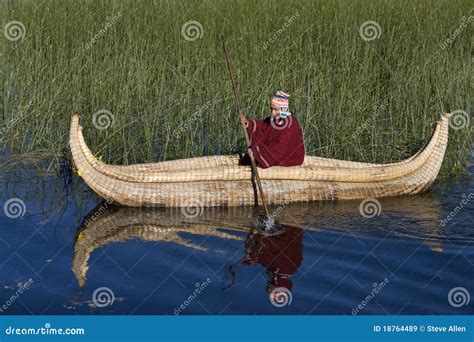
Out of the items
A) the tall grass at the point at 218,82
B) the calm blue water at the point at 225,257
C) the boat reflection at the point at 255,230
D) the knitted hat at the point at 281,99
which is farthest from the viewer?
the tall grass at the point at 218,82

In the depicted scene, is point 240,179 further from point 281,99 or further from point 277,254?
point 277,254

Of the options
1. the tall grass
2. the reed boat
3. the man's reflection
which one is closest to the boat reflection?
the man's reflection

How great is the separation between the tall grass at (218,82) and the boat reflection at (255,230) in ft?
3.69

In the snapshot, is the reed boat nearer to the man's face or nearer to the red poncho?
the red poncho

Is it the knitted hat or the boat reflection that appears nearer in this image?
the boat reflection

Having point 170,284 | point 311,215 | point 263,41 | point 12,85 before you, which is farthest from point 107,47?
point 170,284

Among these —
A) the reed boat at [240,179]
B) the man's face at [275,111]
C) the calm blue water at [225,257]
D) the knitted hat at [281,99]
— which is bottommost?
the calm blue water at [225,257]

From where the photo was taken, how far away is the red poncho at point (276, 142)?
320 inches

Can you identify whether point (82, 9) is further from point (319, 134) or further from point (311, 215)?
point (311, 215)

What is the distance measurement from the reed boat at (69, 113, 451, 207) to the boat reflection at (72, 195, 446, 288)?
109 millimetres

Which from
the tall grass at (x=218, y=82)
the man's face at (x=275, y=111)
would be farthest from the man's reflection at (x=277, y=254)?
the tall grass at (x=218, y=82)

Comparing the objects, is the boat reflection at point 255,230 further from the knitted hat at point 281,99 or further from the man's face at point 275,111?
the knitted hat at point 281,99

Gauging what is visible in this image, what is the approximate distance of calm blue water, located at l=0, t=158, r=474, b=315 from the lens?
19.6ft

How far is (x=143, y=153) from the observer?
9258 mm
